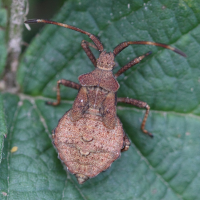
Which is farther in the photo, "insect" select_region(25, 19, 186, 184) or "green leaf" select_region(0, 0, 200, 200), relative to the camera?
"green leaf" select_region(0, 0, 200, 200)

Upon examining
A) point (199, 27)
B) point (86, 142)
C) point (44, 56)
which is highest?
point (199, 27)

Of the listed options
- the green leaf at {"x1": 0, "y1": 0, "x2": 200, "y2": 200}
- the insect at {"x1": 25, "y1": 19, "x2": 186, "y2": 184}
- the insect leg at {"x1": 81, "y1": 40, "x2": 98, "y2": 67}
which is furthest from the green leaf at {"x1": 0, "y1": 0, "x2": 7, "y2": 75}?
the insect leg at {"x1": 81, "y1": 40, "x2": 98, "y2": 67}

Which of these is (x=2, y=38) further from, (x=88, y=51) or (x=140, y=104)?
(x=140, y=104)

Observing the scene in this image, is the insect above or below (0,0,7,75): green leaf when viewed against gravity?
below

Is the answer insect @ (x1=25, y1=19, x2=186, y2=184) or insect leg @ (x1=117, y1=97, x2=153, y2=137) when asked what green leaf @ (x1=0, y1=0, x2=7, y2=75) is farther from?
insect leg @ (x1=117, y1=97, x2=153, y2=137)

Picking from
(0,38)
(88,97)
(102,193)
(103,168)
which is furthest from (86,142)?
(0,38)

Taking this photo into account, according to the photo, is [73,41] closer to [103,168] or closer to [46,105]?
[46,105]

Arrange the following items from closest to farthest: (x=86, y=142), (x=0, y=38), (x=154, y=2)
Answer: (x=86, y=142) < (x=154, y=2) < (x=0, y=38)
